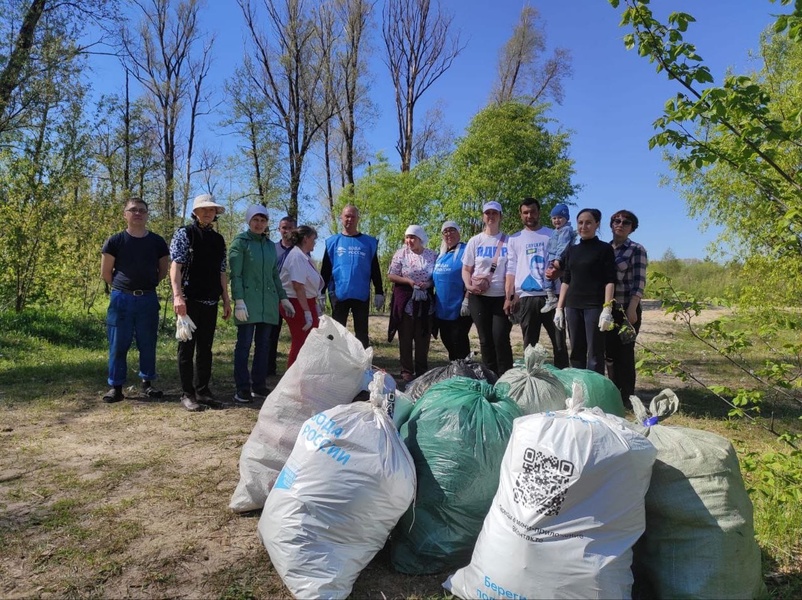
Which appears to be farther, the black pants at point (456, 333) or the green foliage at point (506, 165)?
the green foliage at point (506, 165)

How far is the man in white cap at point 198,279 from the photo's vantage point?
3971 millimetres

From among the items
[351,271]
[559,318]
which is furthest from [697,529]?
[351,271]

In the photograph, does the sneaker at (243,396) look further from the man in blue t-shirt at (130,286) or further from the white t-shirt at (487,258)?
the white t-shirt at (487,258)

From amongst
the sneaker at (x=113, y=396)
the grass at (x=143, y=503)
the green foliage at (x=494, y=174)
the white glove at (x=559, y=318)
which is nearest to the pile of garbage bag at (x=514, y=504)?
the grass at (x=143, y=503)

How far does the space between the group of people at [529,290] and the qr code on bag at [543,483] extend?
1.99 metres

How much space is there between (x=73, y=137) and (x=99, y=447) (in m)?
7.04

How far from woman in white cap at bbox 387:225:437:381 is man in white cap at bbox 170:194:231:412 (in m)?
1.80

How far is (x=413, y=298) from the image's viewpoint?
209 inches

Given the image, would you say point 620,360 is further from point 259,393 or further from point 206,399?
point 206,399

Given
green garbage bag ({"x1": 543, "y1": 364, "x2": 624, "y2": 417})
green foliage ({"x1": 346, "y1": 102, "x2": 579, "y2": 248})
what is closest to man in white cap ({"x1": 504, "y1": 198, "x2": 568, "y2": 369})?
green garbage bag ({"x1": 543, "y1": 364, "x2": 624, "y2": 417})

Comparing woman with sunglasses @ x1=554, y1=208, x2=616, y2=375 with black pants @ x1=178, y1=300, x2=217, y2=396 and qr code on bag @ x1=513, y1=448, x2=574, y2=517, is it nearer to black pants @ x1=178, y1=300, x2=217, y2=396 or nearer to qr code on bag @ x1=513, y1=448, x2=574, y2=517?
qr code on bag @ x1=513, y1=448, x2=574, y2=517

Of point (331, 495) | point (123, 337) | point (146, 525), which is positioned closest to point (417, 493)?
point (331, 495)

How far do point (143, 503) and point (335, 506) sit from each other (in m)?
1.29

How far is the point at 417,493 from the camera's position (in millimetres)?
2094
